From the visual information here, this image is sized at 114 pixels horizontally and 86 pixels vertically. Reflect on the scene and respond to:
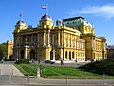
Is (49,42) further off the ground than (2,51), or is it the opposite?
(49,42)

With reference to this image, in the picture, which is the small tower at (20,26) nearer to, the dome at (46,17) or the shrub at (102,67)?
the dome at (46,17)

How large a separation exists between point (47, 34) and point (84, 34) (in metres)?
29.4

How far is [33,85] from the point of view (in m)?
22.3

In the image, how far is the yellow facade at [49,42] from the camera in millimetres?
104875

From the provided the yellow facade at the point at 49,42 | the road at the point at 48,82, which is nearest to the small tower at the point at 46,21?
the yellow facade at the point at 49,42

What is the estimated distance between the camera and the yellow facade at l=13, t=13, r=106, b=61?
10488 centimetres

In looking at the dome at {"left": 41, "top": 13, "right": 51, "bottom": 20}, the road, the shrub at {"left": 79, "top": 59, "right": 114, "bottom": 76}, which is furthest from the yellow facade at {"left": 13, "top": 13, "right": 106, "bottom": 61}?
the road

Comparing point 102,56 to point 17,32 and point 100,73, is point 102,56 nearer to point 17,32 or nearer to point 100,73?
point 17,32

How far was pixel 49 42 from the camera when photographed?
106938mm

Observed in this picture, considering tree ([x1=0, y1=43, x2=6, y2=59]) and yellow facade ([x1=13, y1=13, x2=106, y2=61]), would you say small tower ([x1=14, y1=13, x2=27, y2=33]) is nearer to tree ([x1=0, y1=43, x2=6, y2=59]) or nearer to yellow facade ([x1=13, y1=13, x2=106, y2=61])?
yellow facade ([x1=13, y1=13, x2=106, y2=61])

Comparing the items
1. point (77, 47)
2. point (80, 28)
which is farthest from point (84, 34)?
point (77, 47)

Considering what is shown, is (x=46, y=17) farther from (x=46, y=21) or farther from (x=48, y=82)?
(x=48, y=82)

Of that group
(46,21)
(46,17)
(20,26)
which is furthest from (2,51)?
(46,21)

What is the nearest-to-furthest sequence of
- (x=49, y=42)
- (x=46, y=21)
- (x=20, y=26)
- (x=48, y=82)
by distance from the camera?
1. (x=48, y=82)
2. (x=49, y=42)
3. (x=46, y=21)
4. (x=20, y=26)
